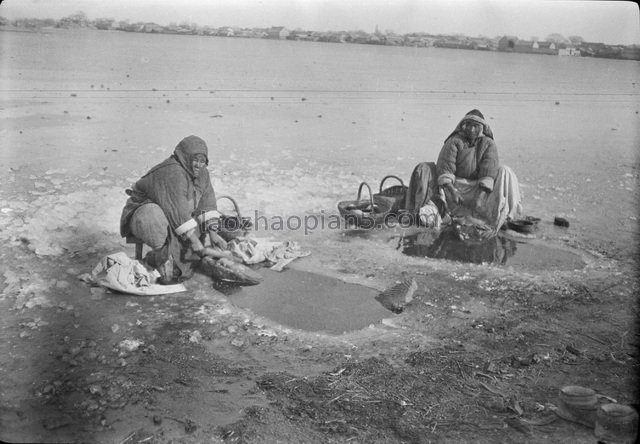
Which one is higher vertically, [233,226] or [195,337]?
[233,226]

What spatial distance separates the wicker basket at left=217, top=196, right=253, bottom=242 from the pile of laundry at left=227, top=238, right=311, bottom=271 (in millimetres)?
87

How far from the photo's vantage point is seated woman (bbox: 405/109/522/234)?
7.32m

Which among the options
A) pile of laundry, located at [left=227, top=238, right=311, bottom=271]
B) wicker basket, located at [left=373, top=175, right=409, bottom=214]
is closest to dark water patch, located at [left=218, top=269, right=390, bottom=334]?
pile of laundry, located at [left=227, top=238, right=311, bottom=271]

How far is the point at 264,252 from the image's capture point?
6199mm

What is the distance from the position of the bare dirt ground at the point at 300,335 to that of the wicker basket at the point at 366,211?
7.9 inches

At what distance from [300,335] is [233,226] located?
2.09 metres

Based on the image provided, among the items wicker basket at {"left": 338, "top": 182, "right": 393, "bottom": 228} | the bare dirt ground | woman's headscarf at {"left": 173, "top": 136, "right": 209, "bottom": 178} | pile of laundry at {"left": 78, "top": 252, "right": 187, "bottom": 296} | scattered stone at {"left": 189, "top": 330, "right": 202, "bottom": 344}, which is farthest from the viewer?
wicker basket at {"left": 338, "top": 182, "right": 393, "bottom": 228}

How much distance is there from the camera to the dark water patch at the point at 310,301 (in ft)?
16.2

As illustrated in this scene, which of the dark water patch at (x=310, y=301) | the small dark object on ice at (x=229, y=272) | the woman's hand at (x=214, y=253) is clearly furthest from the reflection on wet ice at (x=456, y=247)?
the woman's hand at (x=214, y=253)

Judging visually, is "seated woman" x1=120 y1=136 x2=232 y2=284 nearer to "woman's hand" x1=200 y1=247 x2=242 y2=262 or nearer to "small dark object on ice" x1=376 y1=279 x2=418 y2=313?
"woman's hand" x1=200 y1=247 x2=242 y2=262

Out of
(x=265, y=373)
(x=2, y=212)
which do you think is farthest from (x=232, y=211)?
(x=265, y=373)

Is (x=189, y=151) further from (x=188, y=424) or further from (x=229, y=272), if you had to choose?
(x=188, y=424)

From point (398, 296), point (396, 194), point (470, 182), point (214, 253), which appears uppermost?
point (470, 182)

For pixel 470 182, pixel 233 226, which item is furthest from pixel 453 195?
pixel 233 226
